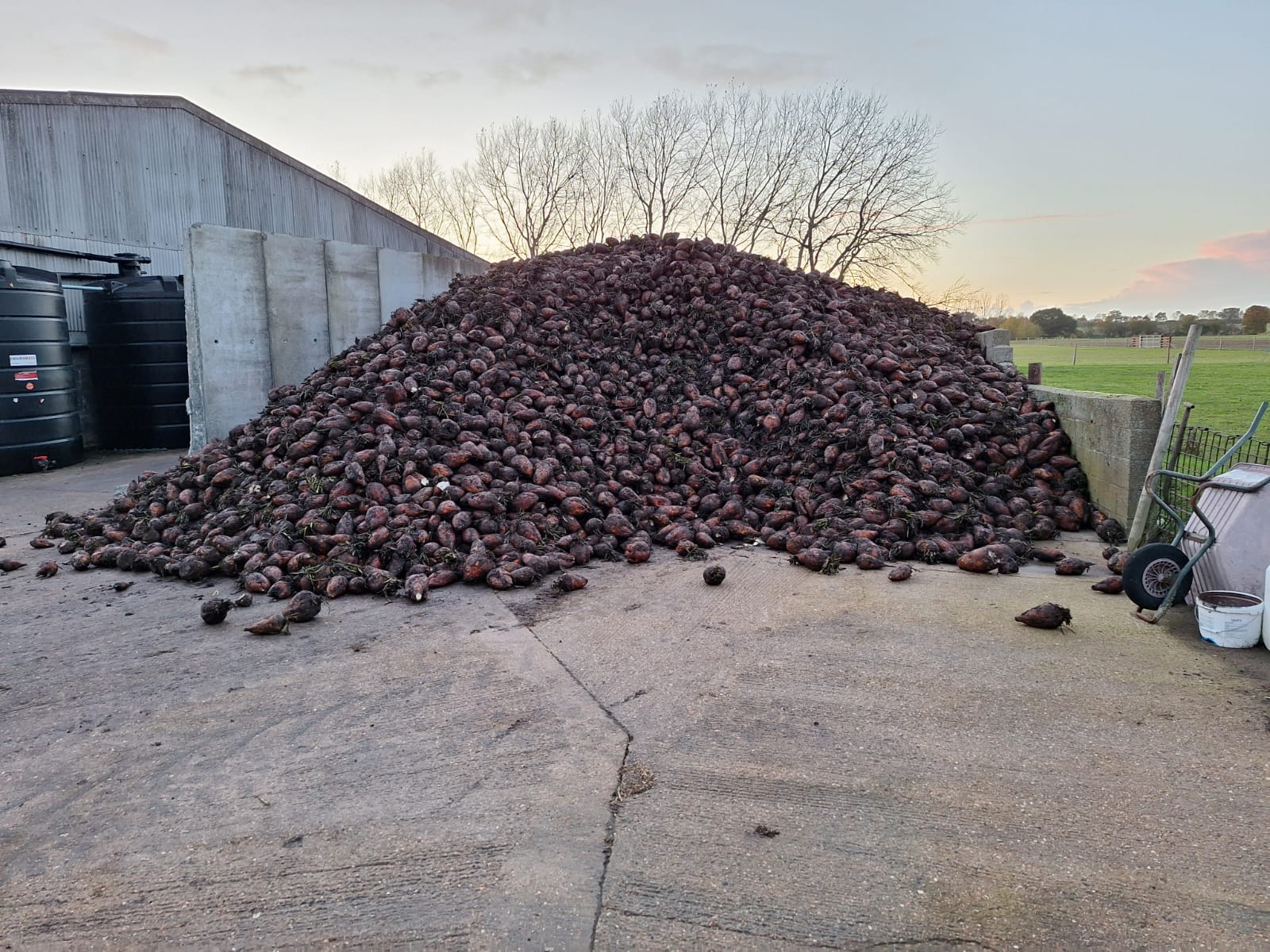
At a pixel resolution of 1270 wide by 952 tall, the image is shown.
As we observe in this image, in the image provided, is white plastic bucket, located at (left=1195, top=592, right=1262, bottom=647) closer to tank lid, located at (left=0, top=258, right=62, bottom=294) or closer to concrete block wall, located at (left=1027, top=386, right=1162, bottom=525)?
concrete block wall, located at (left=1027, top=386, right=1162, bottom=525)

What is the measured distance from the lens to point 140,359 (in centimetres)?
1146

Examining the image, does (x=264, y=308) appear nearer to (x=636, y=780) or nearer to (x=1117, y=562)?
(x=636, y=780)

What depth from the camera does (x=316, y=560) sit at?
5.22 meters

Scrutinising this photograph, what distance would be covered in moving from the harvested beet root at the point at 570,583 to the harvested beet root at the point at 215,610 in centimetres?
193

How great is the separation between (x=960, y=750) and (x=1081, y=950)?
3.28 feet

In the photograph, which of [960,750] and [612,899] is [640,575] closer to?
[960,750]

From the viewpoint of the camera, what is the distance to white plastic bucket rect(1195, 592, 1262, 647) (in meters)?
3.95

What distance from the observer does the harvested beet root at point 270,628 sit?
4229mm

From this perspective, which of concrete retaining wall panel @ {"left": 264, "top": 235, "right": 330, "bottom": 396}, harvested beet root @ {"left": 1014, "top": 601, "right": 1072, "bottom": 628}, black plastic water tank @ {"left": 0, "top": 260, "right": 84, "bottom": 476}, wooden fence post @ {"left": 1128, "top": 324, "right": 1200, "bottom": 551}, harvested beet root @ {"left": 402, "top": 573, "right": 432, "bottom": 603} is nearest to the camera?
harvested beet root @ {"left": 1014, "top": 601, "right": 1072, "bottom": 628}

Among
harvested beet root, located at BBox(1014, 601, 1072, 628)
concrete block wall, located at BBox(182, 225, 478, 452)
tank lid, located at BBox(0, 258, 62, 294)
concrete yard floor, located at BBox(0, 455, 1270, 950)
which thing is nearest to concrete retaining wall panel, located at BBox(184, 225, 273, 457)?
concrete block wall, located at BBox(182, 225, 478, 452)

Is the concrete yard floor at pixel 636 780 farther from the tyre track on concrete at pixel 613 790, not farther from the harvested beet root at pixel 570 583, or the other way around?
the harvested beet root at pixel 570 583

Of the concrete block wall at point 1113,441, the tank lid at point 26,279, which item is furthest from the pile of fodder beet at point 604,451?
the tank lid at point 26,279

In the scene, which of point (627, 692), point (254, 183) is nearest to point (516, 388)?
point (627, 692)

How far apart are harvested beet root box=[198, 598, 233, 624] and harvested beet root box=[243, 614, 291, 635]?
0.21 meters
